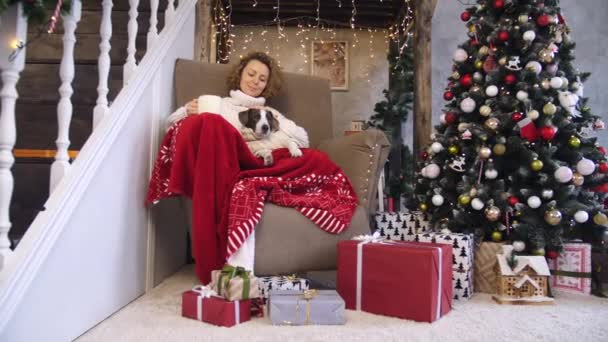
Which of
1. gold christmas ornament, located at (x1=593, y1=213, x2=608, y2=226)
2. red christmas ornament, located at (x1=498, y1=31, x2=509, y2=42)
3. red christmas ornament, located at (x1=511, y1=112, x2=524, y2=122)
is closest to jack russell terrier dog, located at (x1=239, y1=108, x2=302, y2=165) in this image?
red christmas ornament, located at (x1=511, y1=112, x2=524, y2=122)

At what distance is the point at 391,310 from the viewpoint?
1545 mm

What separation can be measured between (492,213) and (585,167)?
1.58ft

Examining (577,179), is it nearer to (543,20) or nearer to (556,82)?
(556,82)

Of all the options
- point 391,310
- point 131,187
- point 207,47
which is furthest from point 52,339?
point 207,47

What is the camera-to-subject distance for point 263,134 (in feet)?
7.28

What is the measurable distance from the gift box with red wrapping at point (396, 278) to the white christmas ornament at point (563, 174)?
765 millimetres

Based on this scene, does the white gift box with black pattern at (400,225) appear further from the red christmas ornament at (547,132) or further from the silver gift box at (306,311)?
the silver gift box at (306,311)

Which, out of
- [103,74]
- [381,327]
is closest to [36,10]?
[103,74]

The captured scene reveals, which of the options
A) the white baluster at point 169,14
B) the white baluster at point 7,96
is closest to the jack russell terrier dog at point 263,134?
the white baluster at point 169,14

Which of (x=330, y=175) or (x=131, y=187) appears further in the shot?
(x=330, y=175)

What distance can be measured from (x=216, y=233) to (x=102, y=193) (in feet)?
1.64

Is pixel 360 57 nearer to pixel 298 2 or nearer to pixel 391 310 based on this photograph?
pixel 298 2

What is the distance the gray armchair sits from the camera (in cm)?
178

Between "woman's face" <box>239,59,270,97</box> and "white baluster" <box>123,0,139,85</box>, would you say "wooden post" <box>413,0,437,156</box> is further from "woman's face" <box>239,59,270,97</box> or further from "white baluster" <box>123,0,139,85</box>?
"white baluster" <box>123,0,139,85</box>
